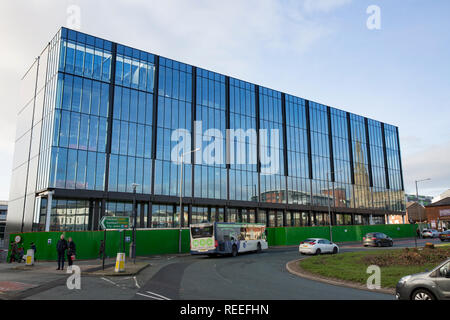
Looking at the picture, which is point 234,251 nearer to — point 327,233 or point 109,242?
point 109,242

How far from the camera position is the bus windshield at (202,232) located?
28.9 metres

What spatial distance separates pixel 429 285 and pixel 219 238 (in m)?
21.2

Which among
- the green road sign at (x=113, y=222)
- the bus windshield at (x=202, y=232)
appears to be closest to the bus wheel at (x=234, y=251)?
the bus windshield at (x=202, y=232)

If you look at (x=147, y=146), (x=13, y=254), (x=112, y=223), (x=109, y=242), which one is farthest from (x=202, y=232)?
(x=147, y=146)

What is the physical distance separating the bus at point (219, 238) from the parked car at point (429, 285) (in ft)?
66.1

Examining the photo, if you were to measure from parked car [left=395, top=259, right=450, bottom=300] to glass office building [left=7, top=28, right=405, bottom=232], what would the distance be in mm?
35609

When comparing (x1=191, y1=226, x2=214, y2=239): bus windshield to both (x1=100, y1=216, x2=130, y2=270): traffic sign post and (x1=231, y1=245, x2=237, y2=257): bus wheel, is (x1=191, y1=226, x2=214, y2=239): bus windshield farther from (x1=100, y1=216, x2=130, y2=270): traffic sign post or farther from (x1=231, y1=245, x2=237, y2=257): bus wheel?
(x1=100, y1=216, x2=130, y2=270): traffic sign post

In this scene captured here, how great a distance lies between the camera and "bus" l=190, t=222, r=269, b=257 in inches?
1135

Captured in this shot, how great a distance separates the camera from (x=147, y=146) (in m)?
45.7

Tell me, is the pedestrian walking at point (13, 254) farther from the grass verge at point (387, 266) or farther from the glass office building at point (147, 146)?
the grass verge at point (387, 266)

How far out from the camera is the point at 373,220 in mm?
74750
